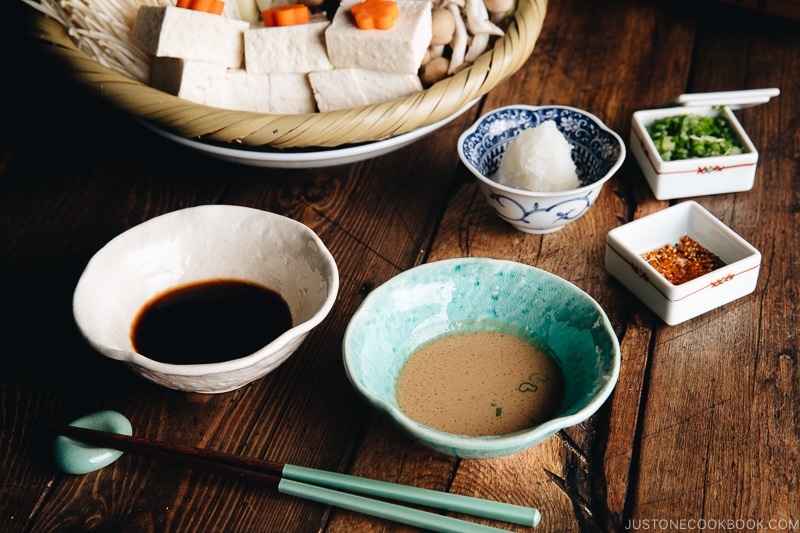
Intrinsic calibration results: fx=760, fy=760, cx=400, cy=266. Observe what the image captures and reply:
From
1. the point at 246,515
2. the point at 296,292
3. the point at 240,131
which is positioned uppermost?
the point at 240,131

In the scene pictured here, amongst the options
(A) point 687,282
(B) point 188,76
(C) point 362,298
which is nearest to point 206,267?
(C) point 362,298

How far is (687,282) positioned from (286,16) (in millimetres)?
1156

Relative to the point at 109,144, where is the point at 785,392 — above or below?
below

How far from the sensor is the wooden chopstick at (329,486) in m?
1.18

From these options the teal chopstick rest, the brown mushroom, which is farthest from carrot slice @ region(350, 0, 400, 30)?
the teal chopstick rest

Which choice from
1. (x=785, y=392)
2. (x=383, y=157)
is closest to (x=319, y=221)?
(x=383, y=157)

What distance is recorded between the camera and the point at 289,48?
1853 millimetres

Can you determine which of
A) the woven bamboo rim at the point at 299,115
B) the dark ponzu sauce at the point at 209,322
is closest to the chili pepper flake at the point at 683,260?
the woven bamboo rim at the point at 299,115

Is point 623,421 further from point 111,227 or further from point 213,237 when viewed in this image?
point 111,227

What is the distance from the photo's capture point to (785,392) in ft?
4.67

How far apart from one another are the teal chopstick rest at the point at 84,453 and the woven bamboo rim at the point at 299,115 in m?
0.66

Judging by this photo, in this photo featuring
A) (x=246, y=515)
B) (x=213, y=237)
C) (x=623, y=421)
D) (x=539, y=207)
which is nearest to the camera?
(x=246, y=515)

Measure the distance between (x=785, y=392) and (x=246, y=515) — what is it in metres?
1.01

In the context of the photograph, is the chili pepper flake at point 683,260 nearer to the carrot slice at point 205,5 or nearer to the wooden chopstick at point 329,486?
the wooden chopstick at point 329,486
